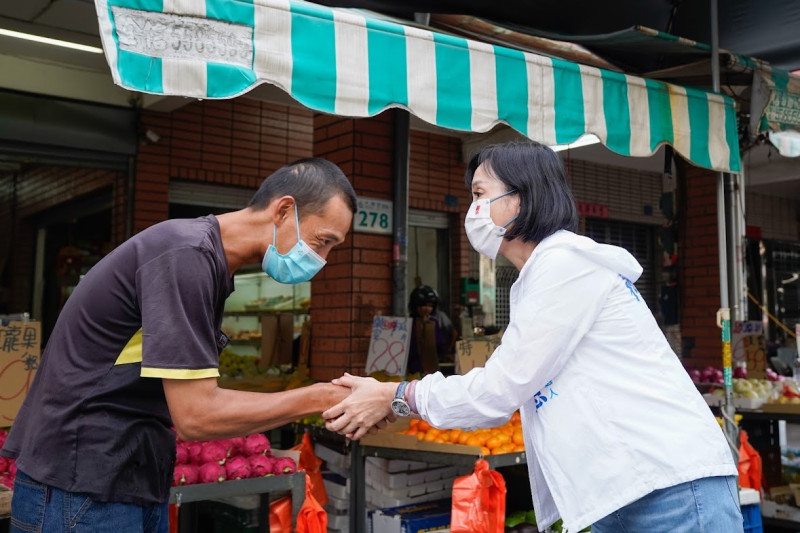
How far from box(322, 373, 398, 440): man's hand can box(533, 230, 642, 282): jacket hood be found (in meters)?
0.77

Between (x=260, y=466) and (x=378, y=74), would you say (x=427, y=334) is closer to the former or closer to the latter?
(x=260, y=466)

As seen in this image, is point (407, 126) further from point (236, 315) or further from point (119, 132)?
point (236, 315)

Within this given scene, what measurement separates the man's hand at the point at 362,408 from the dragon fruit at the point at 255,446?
164cm

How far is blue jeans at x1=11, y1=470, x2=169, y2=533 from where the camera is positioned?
80.3 inches

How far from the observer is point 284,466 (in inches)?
162

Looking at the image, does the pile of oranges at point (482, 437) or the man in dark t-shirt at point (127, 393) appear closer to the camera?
the man in dark t-shirt at point (127, 393)

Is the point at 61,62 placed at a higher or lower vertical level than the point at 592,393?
higher

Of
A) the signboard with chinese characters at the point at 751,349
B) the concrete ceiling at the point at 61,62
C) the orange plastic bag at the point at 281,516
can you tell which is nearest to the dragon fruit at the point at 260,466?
the orange plastic bag at the point at 281,516

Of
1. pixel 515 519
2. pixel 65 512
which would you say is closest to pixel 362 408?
pixel 65 512

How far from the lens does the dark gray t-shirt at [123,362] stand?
1.99 meters

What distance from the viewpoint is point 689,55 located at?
597cm

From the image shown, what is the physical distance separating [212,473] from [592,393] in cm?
242

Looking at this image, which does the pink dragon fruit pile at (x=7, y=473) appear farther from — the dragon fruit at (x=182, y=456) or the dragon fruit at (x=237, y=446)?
the dragon fruit at (x=237, y=446)

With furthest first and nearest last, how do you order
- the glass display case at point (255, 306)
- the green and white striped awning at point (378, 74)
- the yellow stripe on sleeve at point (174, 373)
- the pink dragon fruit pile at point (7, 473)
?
the glass display case at point (255, 306) → the pink dragon fruit pile at point (7, 473) → the green and white striped awning at point (378, 74) → the yellow stripe on sleeve at point (174, 373)
